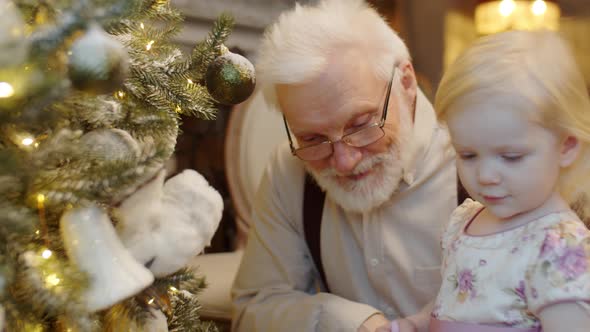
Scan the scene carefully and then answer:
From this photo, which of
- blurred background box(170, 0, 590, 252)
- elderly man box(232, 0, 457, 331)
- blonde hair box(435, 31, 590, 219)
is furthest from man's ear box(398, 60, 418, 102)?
blonde hair box(435, 31, 590, 219)

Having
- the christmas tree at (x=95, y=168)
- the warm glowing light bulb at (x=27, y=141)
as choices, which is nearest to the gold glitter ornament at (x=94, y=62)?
the christmas tree at (x=95, y=168)

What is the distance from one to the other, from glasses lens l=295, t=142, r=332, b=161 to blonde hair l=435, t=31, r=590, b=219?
408 mm

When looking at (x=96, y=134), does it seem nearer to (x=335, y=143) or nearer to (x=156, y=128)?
(x=156, y=128)

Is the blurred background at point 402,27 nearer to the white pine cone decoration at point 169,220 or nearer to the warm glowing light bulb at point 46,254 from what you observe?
the white pine cone decoration at point 169,220

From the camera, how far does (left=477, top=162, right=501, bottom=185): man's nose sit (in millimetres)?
818

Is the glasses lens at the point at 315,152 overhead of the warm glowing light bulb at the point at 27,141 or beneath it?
beneath

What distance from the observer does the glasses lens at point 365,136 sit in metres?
1.26

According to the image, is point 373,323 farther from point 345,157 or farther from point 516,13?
point 516,13

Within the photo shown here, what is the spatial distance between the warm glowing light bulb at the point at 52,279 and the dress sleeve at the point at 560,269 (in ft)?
1.79

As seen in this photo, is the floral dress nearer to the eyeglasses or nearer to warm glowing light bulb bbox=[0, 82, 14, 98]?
the eyeglasses

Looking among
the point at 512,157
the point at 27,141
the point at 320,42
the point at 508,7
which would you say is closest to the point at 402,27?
the point at 508,7

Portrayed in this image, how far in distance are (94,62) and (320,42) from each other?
65cm

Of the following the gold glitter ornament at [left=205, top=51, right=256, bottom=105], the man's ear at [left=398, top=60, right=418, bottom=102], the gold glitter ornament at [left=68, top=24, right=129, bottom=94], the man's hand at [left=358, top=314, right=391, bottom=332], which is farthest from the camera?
the man's ear at [left=398, top=60, right=418, bottom=102]

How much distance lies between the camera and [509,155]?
808 millimetres
